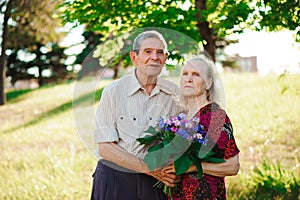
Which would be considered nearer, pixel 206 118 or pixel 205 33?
pixel 206 118

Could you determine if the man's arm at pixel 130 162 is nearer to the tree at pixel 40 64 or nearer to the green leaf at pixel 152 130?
the green leaf at pixel 152 130

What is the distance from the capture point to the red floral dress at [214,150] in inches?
93.7

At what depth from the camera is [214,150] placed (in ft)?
7.98

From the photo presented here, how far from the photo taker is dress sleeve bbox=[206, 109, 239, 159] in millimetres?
2379

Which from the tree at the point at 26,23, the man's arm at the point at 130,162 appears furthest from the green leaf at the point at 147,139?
the tree at the point at 26,23

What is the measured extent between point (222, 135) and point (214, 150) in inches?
3.9

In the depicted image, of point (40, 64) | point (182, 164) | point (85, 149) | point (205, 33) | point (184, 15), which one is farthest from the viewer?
point (40, 64)

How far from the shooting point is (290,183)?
202 inches

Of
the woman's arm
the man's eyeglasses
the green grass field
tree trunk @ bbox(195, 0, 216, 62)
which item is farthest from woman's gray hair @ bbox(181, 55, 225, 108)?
tree trunk @ bbox(195, 0, 216, 62)

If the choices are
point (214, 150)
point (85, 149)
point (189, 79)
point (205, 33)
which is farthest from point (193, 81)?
point (85, 149)

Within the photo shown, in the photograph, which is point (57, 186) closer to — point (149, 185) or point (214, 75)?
point (149, 185)

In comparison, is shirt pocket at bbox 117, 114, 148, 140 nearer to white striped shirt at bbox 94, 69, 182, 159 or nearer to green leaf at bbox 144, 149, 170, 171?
white striped shirt at bbox 94, 69, 182, 159

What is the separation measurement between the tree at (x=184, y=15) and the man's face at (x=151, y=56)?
2.04m

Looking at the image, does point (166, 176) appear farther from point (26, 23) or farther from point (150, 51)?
point (26, 23)
